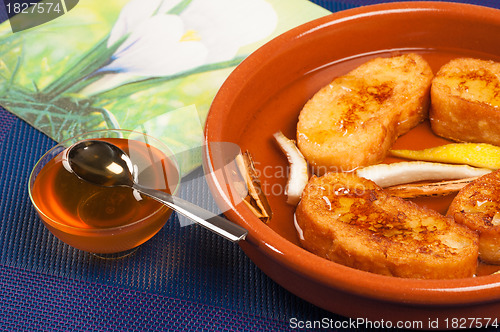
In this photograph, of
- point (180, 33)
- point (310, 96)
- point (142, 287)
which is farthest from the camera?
point (180, 33)

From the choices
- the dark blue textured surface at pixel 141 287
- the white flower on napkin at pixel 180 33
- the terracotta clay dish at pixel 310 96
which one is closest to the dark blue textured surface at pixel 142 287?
the dark blue textured surface at pixel 141 287

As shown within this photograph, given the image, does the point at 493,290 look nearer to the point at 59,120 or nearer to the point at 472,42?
the point at 472,42

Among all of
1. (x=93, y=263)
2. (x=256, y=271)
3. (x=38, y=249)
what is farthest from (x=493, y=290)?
(x=38, y=249)

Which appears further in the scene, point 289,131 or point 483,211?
point 289,131

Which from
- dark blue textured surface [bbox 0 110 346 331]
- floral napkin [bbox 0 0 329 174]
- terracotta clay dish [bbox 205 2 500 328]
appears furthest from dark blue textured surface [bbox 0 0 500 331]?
floral napkin [bbox 0 0 329 174]

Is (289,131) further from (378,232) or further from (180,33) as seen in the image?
(180,33)

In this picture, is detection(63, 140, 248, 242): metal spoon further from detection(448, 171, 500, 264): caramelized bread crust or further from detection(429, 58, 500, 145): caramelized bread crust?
detection(429, 58, 500, 145): caramelized bread crust

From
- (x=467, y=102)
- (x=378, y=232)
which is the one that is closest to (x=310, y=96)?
(x=467, y=102)
